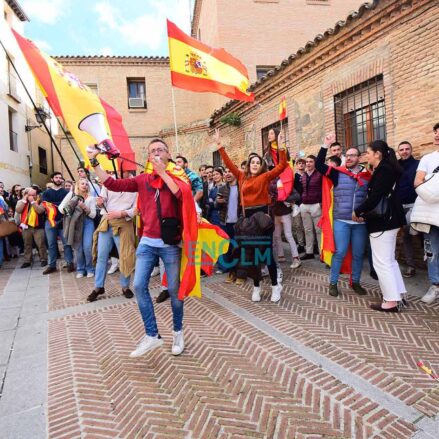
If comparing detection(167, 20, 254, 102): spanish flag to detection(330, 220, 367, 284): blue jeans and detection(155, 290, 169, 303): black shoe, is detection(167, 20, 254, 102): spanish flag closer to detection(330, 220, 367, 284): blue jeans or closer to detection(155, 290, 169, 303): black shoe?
detection(330, 220, 367, 284): blue jeans

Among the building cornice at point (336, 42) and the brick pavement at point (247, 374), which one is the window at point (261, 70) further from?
the brick pavement at point (247, 374)

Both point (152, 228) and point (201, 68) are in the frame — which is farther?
point (201, 68)

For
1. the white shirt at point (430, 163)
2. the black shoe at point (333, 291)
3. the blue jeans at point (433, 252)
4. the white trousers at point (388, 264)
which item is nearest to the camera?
the white trousers at point (388, 264)

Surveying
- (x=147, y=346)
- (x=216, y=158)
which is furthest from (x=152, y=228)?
(x=216, y=158)

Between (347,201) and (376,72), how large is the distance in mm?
3798

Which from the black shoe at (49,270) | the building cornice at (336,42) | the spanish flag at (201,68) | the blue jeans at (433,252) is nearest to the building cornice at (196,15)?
the building cornice at (336,42)

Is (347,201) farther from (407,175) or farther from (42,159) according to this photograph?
(42,159)

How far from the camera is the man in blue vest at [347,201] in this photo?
4790mm

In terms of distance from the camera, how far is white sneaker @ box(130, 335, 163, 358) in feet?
11.0

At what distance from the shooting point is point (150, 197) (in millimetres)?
3336

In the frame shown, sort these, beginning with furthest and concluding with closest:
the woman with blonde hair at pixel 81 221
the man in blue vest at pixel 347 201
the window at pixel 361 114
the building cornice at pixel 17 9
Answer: the building cornice at pixel 17 9
the window at pixel 361 114
the woman with blonde hair at pixel 81 221
the man in blue vest at pixel 347 201

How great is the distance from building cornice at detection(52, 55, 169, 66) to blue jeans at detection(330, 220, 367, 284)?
18.7 metres

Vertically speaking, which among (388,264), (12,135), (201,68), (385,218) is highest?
(12,135)

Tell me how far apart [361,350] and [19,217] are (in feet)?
26.8
